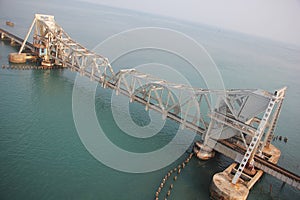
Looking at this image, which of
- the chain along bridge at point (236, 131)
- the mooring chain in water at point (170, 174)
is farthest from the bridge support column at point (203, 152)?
the mooring chain in water at point (170, 174)

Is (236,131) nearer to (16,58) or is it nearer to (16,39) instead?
(16,58)

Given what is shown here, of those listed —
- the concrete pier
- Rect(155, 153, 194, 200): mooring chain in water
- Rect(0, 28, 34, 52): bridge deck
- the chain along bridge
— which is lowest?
Rect(155, 153, 194, 200): mooring chain in water

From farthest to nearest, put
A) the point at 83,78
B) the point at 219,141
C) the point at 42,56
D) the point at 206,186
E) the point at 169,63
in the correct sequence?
1. the point at 169,63
2. the point at 42,56
3. the point at 83,78
4. the point at 219,141
5. the point at 206,186

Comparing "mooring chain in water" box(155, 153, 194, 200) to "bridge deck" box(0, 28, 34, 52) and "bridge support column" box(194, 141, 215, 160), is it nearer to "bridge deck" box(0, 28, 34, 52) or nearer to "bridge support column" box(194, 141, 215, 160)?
"bridge support column" box(194, 141, 215, 160)

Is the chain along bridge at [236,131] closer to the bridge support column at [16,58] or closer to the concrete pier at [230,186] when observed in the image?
the concrete pier at [230,186]

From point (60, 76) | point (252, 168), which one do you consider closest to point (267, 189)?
point (252, 168)

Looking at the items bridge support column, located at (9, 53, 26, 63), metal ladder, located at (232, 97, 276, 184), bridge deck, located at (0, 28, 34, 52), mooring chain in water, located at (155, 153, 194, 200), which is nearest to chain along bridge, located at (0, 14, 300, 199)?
metal ladder, located at (232, 97, 276, 184)

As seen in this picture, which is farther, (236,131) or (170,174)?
(236,131)

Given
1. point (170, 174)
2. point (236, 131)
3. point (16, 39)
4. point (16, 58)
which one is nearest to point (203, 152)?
point (236, 131)

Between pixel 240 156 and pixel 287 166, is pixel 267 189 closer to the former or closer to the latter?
pixel 240 156

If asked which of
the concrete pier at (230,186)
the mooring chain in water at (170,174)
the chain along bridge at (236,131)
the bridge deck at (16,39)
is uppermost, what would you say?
the bridge deck at (16,39)

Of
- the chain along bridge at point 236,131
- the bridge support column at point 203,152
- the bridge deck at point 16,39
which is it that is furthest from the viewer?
the bridge deck at point 16,39
